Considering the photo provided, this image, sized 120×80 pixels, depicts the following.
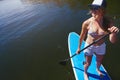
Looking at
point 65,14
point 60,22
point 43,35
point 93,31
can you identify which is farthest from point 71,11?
point 93,31

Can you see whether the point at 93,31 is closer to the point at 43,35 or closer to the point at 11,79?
the point at 11,79

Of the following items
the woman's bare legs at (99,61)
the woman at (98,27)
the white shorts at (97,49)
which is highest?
the woman at (98,27)

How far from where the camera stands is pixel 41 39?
9.70 meters

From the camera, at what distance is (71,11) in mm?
13273

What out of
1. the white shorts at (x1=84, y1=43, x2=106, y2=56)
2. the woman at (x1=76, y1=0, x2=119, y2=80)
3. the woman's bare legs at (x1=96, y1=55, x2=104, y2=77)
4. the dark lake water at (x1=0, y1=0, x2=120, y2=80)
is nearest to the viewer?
the woman at (x1=76, y1=0, x2=119, y2=80)

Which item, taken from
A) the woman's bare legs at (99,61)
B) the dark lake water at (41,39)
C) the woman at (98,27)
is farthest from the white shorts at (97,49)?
the dark lake water at (41,39)

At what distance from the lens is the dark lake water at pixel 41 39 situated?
23.6ft

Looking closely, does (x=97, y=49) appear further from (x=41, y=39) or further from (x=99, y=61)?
(x=41, y=39)

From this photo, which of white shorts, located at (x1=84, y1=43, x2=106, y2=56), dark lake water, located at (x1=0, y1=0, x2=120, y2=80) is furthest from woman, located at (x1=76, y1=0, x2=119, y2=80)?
dark lake water, located at (x1=0, y1=0, x2=120, y2=80)

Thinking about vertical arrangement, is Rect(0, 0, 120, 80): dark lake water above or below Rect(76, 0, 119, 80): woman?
below

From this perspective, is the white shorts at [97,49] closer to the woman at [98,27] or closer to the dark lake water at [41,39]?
the woman at [98,27]

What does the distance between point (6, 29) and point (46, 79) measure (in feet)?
19.3

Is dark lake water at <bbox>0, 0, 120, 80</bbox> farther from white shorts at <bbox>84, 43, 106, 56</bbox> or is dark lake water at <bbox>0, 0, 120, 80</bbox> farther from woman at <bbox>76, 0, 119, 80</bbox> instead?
woman at <bbox>76, 0, 119, 80</bbox>

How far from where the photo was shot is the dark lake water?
7.20 m
